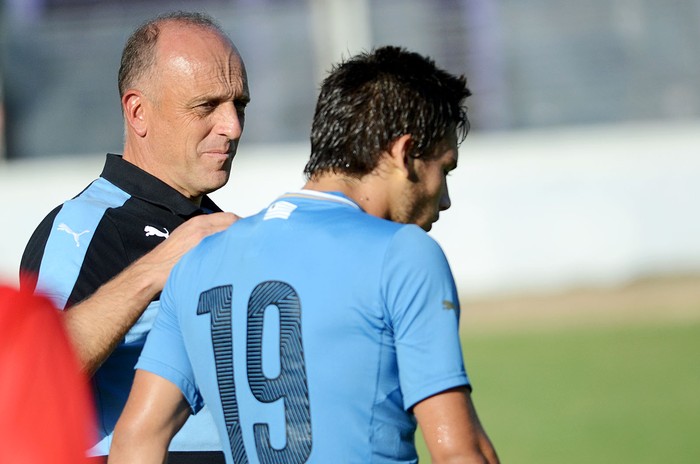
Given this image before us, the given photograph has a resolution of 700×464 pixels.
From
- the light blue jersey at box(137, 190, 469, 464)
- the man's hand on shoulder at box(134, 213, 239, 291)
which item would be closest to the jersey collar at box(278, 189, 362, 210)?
the light blue jersey at box(137, 190, 469, 464)

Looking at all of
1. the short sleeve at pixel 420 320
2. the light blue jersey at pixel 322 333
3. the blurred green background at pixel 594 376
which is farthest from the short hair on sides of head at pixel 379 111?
the blurred green background at pixel 594 376

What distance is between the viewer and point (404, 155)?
Result: 8.16 feet

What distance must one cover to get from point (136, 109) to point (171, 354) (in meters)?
1.13

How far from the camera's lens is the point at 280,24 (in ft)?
51.6

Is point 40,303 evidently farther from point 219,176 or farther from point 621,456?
point 621,456

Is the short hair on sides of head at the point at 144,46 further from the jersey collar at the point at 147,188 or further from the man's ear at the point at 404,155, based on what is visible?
the man's ear at the point at 404,155

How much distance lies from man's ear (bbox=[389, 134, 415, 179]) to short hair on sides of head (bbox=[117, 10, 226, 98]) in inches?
46.8

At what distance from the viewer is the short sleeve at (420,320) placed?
2.25 meters

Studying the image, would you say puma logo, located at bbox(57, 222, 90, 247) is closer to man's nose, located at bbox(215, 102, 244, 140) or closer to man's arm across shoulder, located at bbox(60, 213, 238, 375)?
man's arm across shoulder, located at bbox(60, 213, 238, 375)

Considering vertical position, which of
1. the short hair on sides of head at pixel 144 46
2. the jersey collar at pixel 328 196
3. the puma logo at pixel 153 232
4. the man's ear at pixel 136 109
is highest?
the short hair on sides of head at pixel 144 46

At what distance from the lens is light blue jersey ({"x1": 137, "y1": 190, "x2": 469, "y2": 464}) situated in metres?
2.27

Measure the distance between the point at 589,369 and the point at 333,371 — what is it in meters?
8.62

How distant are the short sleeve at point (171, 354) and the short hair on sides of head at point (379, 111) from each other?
18.0 inches

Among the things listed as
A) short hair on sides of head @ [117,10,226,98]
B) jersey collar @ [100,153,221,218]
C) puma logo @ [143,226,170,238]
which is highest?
short hair on sides of head @ [117,10,226,98]
